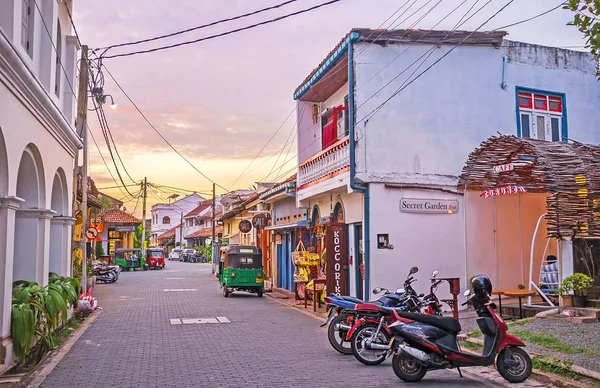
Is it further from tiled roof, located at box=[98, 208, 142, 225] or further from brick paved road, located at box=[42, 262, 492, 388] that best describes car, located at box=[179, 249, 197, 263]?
brick paved road, located at box=[42, 262, 492, 388]

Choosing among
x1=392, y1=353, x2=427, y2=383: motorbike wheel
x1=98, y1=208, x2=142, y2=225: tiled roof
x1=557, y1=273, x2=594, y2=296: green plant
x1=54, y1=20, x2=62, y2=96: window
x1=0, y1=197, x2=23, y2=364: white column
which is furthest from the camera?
x1=98, y1=208, x2=142, y2=225: tiled roof

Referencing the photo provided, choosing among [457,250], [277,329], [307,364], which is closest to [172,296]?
[277,329]

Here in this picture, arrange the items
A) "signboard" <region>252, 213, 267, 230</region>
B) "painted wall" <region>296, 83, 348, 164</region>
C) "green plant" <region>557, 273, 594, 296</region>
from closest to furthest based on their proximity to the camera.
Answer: "green plant" <region>557, 273, 594, 296</region> → "painted wall" <region>296, 83, 348, 164</region> → "signboard" <region>252, 213, 267, 230</region>

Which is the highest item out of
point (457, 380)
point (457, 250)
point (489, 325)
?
point (457, 250)

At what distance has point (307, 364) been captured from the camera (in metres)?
9.47

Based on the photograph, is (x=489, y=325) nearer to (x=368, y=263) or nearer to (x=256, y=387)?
(x=256, y=387)

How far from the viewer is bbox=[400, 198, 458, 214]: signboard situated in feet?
49.1

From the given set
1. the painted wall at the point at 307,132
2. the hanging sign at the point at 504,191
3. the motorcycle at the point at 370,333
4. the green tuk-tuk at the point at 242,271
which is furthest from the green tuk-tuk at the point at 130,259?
the motorcycle at the point at 370,333

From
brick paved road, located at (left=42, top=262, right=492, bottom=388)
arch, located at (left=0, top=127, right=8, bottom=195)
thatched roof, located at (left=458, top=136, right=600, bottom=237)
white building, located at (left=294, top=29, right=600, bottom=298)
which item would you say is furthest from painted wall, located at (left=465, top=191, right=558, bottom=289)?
arch, located at (left=0, top=127, right=8, bottom=195)

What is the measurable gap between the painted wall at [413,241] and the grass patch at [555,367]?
19.9 ft

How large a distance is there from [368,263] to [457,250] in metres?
2.43

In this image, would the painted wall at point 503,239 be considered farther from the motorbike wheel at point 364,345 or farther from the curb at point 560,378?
the curb at point 560,378

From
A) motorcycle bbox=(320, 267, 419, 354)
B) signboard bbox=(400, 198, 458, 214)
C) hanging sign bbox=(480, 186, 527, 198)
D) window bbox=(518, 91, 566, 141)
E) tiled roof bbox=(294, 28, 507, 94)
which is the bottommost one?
motorcycle bbox=(320, 267, 419, 354)

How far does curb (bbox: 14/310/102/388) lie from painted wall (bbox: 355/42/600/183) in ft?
24.4
